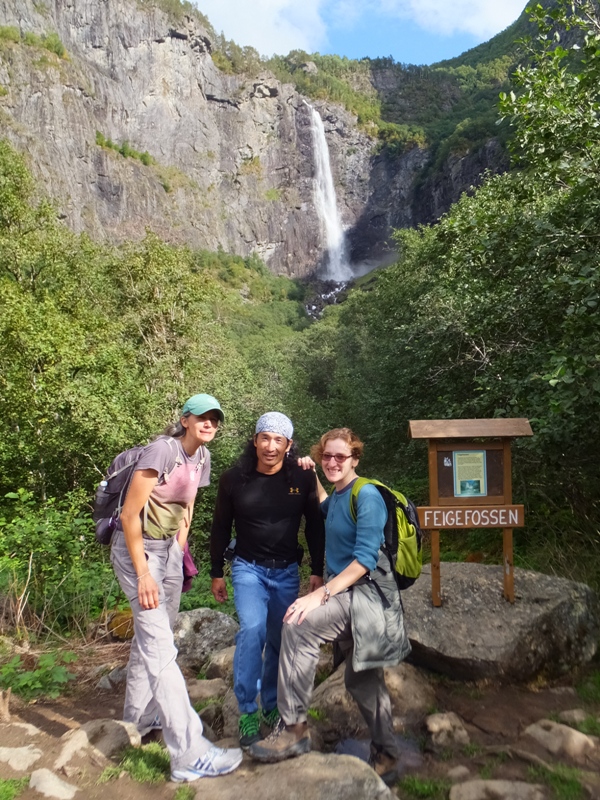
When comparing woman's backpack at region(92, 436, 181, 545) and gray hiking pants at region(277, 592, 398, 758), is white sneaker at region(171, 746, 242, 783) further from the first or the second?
woman's backpack at region(92, 436, 181, 545)

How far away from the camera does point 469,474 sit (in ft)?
13.6

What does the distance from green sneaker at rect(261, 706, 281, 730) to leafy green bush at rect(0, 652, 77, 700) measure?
58.1 inches

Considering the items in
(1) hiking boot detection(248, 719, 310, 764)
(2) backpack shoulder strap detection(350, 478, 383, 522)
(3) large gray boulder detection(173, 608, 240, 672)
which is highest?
(2) backpack shoulder strap detection(350, 478, 383, 522)

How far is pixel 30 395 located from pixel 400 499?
29.8 ft

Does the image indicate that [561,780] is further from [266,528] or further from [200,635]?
[200,635]

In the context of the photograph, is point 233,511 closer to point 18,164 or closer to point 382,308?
point 18,164

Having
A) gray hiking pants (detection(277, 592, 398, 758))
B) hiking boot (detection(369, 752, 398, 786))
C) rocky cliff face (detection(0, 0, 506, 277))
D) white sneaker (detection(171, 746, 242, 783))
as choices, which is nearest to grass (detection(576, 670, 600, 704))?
hiking boot (detection(369, 752, 398, 786))

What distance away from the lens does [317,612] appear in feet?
8.61

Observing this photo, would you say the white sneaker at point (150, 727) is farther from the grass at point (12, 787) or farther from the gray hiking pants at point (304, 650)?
the gray hiking pants at point (304, 650)

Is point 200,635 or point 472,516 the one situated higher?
point 472,516

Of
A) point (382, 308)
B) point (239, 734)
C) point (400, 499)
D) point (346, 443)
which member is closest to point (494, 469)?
point (400, 499)

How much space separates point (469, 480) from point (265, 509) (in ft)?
6.02

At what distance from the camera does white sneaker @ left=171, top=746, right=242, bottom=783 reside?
2500 mm

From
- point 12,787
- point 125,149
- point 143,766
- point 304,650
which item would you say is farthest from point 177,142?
point 12,787
